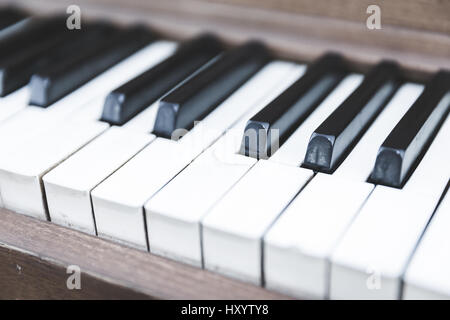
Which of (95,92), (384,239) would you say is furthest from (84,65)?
(384,239)

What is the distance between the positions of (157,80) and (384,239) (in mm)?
561

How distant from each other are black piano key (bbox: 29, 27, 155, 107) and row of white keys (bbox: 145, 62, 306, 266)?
37cm

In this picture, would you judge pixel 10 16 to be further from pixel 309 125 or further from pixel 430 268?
pixel 430 268

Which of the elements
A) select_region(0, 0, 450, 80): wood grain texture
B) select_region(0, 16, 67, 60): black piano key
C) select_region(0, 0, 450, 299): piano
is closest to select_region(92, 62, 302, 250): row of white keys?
select_region(0, 0, 450, 299): piano

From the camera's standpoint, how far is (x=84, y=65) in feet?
4.14

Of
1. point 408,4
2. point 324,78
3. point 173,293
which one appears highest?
point 408,4

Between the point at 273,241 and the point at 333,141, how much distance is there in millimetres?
222

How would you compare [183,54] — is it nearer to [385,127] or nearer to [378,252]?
[385,127]

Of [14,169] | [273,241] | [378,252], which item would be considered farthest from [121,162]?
[378,252]

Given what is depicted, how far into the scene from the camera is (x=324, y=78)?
1173 mm

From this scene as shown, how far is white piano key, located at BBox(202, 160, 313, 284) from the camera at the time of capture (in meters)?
0.81

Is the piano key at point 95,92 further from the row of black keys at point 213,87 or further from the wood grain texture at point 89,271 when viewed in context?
the wood grain texture at point 89,271

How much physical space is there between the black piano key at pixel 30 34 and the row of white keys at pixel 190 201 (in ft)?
2.00

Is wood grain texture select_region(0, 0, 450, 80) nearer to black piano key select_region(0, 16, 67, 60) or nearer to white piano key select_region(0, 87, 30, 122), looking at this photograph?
black piano key select_region(0, 16, 67, 60)
